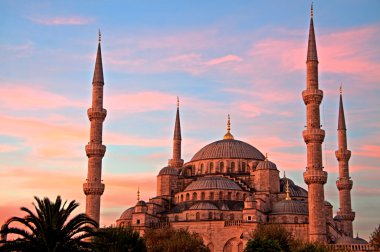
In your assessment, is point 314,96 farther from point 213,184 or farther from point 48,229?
point 48,229

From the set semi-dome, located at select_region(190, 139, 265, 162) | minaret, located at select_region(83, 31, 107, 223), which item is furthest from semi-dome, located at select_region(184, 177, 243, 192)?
minaret, located at select_region(83, 31, 107, 223)

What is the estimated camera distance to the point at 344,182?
178ft

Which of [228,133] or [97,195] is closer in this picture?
[97,195]

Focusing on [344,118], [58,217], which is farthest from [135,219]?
[58,217]

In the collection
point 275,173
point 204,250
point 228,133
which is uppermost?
point 228,133

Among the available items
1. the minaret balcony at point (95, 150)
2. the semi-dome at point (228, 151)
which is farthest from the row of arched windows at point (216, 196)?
the minaret balcony at point (95, 150)

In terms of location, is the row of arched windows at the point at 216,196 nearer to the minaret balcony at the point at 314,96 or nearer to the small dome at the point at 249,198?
the small dome at the point at 249,198

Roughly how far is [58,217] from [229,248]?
26.7 meters

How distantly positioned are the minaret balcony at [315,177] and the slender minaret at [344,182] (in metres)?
12.0

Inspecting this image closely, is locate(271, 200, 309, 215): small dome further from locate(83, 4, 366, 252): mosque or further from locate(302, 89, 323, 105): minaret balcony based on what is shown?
locate(302, 89, 323, 105): minaret balcony

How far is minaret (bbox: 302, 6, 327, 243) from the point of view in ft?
139

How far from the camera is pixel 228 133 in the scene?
61.7m

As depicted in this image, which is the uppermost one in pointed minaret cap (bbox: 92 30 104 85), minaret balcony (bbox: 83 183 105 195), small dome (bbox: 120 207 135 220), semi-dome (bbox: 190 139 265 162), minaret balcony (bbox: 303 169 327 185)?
pointed minaret cap (bbox: 92 30 104 85)

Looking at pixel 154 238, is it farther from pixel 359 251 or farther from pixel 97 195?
pixel 359 251
